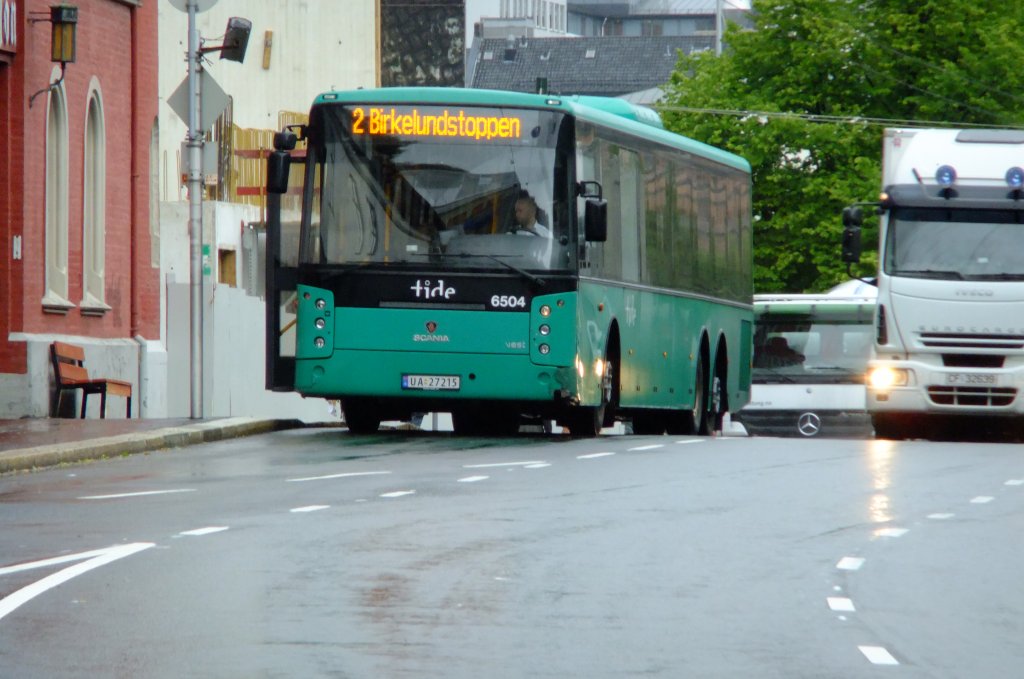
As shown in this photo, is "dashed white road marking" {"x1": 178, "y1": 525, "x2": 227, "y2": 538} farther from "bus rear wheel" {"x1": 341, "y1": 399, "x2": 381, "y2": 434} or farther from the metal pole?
the metal pole

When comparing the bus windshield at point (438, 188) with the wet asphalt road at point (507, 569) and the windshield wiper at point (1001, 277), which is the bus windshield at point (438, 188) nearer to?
the wet asphalt road at point (507, 569)

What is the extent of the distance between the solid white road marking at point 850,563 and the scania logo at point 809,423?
82.3 ft

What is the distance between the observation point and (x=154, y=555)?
1221cm

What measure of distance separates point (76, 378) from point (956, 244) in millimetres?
10135

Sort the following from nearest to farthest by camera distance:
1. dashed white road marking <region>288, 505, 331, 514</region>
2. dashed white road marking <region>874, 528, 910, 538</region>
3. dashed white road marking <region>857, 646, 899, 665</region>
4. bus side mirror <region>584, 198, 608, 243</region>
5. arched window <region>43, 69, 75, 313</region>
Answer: dashed white road marking <region>857, 646, 899, 665</region> → dashed white road marking <region>874, 528, 910, 538</region> → dashed white road marking <region>288, 505, 331, 514</region> → bus side mirror <region>584, 198, 608, 243</region> → arched window <region>43, 69, 75, 313</region>

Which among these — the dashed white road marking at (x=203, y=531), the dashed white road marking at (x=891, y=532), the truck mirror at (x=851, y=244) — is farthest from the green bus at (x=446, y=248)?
the dashed white road marking at (x=203, y=531)

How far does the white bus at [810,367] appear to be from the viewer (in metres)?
37.9

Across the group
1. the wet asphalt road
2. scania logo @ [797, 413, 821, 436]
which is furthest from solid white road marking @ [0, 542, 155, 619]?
scania logo @ [797, 413, 821, 436]

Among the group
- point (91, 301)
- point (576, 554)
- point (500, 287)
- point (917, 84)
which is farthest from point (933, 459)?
point (917, 84)

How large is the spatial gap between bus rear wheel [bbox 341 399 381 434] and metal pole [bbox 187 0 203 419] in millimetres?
1502

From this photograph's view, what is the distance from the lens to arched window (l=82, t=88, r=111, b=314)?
30.5 meters

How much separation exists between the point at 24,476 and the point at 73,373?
10.2 m

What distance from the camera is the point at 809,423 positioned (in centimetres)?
3784

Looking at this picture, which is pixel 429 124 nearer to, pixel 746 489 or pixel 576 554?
pixel 746 489
